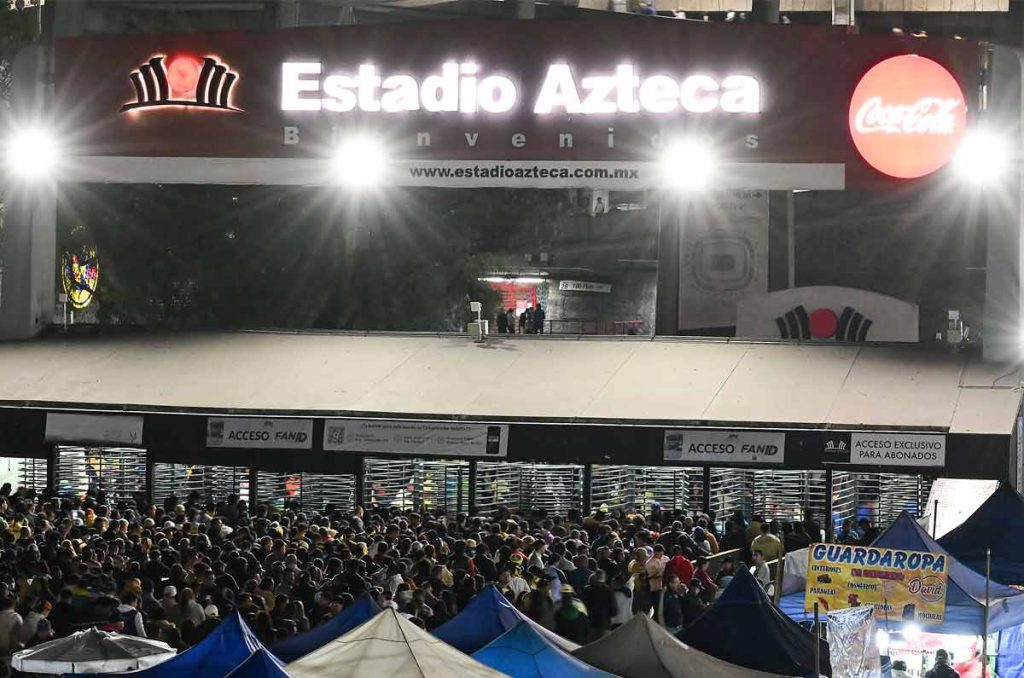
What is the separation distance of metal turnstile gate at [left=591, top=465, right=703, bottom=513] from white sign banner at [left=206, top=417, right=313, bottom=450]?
4.63 metres

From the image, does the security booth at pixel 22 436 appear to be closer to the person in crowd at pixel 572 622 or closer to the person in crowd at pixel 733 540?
the person in crowd at pixel 733 540

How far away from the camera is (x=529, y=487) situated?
27422 mm

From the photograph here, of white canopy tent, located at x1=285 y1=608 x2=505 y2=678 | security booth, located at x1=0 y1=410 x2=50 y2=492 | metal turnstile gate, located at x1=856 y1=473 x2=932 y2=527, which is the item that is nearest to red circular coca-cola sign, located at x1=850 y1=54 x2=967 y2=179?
metal turnstile gate, located at x1=856 y1=473 x2=932 y2=527

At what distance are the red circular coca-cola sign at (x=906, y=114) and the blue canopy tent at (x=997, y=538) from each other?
37.6 ft

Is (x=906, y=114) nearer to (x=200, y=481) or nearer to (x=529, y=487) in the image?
(x=529, y=487)

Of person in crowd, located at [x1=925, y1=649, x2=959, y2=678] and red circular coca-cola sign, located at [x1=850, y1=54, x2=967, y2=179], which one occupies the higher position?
red circular coca-cola sign, located at [x1=850, y1=54, x2=967, y2=179]

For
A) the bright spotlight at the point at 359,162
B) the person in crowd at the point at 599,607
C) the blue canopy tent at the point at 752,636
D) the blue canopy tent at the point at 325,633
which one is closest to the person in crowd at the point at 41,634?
the blue canopy tent at the point at 325,633

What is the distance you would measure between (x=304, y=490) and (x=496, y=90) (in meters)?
8.17

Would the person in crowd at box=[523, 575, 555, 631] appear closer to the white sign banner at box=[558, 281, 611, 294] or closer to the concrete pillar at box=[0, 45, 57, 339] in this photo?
the concrete pillar at box=[0, 45, 57, 339]

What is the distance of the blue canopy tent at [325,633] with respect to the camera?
13.7 meters

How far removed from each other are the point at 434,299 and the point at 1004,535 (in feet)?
74.7

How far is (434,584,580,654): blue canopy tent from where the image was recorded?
46.5 ft

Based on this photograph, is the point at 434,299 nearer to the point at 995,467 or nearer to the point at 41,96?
the point at 41,96

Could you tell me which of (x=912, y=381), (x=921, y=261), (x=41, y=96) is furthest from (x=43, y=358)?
(x=921, y=261)
